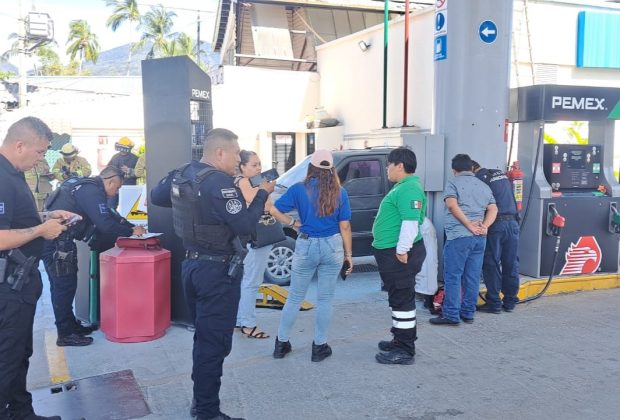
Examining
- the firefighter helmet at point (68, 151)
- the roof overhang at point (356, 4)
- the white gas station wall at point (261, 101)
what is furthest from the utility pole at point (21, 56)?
the firefighter helmet at point (68, 151)

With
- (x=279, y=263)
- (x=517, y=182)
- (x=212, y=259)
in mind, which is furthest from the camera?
(x=279, y=263)

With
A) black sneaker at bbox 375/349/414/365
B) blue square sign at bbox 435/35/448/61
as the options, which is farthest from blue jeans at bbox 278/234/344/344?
blue square sign at bbox 435/35/448/61

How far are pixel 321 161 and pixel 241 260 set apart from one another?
144cm

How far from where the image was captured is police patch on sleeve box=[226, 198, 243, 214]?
3844 mm

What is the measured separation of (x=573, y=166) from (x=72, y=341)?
6159 mm

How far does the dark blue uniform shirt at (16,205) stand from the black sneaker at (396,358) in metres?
2.91

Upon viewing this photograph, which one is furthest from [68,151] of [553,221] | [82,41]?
[82,41]

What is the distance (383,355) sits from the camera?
523 cm

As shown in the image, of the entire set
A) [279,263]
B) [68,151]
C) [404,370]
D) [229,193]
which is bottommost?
[404,370]

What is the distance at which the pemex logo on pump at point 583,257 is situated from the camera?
7.62m

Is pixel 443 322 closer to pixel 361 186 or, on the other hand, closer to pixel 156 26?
pixel 361 186

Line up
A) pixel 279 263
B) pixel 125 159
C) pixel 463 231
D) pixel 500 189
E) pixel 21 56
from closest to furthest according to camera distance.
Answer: pixel 463 231, pixel 500 189, pixel 125 159, pixel 279 263, pixel 21 56

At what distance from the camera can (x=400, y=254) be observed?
16.7 feet

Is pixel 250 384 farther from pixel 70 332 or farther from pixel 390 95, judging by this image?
pixel 390 95
